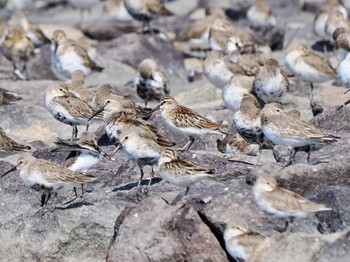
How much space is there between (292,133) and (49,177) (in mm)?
3450

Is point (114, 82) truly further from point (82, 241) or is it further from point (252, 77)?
point (82, 241)

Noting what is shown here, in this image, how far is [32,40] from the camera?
95.0 feet

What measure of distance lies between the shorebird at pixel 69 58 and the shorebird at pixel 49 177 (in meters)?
9.83

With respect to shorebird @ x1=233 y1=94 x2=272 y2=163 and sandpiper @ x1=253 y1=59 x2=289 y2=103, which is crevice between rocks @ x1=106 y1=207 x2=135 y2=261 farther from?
sandpiper @ x1=253 y1=59 x2=289 y2=103

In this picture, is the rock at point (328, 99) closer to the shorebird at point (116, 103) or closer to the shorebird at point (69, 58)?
the shorebird at point (116, 103)

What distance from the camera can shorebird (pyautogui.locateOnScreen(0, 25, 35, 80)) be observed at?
88.8ft

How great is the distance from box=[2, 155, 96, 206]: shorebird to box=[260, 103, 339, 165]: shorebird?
8.76 ft

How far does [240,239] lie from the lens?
12.9 m

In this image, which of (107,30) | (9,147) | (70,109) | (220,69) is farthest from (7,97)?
(107,30)

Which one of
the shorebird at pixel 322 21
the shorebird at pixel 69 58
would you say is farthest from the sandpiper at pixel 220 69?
the shorebird at pixel 322 21

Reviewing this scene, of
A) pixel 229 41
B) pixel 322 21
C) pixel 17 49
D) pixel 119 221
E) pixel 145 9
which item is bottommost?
pixel 322 21

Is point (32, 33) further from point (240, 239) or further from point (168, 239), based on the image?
point (240, 239)

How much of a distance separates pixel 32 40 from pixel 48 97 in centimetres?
1000

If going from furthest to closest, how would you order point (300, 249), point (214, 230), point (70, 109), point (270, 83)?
point (270, 83), point (70, 109), point (214, 230), point (300, 249)
